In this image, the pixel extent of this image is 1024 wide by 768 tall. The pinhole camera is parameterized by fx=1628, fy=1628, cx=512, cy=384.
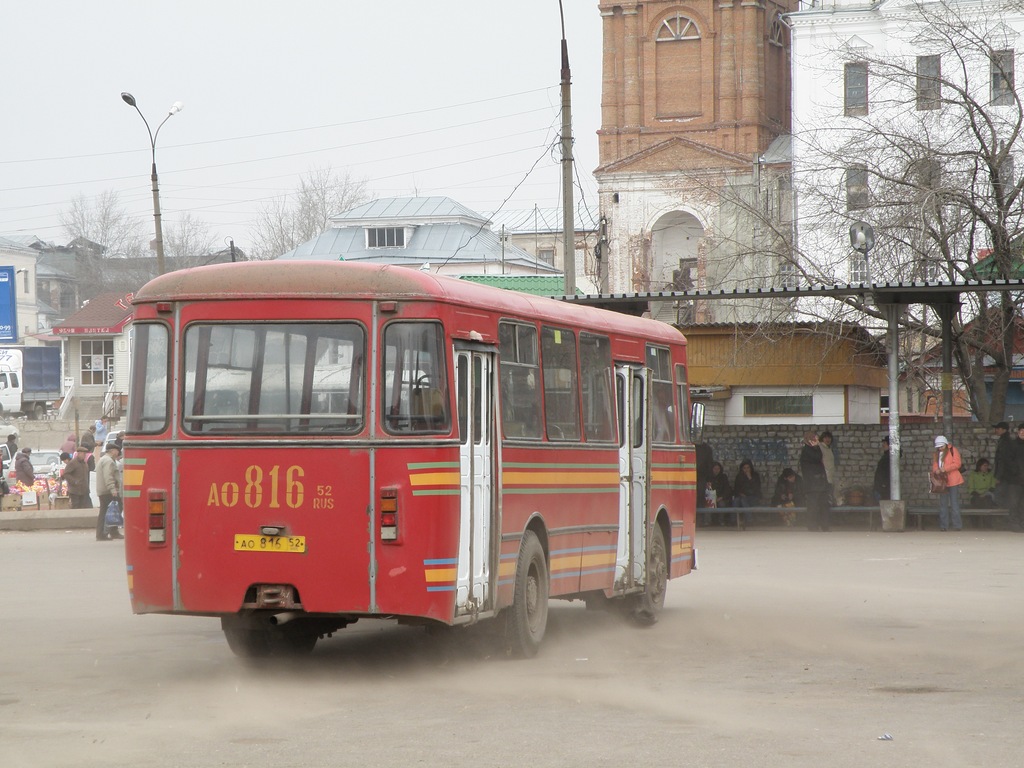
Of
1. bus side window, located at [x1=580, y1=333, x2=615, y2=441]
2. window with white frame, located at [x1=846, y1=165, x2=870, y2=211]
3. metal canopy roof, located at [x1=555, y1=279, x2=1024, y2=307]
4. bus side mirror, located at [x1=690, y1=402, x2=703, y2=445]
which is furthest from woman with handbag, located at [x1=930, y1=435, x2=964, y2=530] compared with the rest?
bus side window, located at [x1=580, y1=333, x2=615, y2=441]

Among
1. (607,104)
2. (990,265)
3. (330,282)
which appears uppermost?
(607,104)

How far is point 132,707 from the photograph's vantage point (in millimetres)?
9648

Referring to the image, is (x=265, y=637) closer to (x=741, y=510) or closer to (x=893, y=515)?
(x=893, y=515)

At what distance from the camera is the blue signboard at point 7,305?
32.9m

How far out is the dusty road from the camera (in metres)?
8.10

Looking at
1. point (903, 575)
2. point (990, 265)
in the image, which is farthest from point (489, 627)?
point (990, 265)

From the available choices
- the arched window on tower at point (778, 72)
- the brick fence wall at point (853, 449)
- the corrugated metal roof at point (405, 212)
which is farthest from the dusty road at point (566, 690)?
the corrugated metal roof at point (405, 212)

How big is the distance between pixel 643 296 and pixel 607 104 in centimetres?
4299

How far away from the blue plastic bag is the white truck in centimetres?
4448

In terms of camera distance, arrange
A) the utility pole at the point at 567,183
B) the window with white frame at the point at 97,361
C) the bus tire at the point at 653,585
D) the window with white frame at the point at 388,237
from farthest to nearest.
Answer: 1. the window with white frame at the point at 97,361
2. the window with white frame at the point at 388,237
3. the utility pole at the point at 567,183
4. the bus tire at the point at 653,585

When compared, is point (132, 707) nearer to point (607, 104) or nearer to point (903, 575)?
point (903, 575)

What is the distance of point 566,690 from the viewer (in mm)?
10352

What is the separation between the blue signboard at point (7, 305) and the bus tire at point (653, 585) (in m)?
20.9

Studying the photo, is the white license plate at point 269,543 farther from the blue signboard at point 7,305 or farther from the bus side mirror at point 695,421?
the blue signboard at point 7,305
